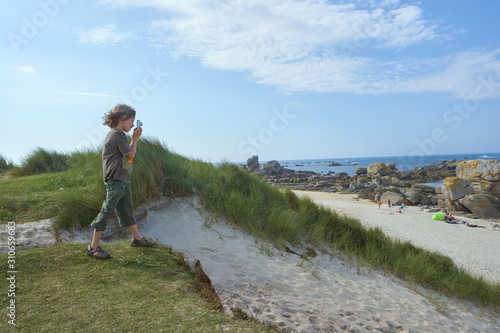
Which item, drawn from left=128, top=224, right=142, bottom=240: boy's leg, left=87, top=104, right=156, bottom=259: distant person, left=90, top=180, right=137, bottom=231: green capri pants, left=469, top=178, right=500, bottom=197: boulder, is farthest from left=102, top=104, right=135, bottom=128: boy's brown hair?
left=469, top=178, right=500, bottom=197: boulder

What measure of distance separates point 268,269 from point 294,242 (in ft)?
6.93

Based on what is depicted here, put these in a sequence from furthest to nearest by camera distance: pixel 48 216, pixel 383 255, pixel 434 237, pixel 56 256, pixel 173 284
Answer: pixel 434 237 < pixel 383 255 < pixel 48 216 < pixel 56 256 < pixel 173 284

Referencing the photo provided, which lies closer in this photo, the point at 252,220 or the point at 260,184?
the point at 252,220

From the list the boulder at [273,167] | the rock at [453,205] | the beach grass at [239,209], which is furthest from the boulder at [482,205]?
the boulder at [273,167]

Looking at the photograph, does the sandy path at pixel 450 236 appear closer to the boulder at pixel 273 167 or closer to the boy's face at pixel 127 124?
the boy's face at pixel 127 124

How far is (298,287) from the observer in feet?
17.6

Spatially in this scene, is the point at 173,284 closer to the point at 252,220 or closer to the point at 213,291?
the point at 213,291

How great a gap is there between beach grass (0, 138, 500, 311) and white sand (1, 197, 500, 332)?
43 cm

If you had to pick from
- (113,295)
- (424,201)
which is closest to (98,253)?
(113,295)

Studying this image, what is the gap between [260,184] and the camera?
394 inches

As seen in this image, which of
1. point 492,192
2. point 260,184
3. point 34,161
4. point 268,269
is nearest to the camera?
point 268,269

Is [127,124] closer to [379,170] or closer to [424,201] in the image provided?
[424,201]

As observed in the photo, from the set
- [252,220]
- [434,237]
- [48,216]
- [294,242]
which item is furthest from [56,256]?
[434,237]

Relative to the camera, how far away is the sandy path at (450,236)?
11227mm
